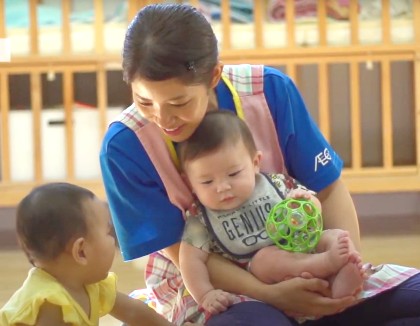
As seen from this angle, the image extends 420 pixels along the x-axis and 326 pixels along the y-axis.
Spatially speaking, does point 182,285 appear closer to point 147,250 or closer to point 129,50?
point 147,250

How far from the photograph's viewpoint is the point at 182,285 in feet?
4.62

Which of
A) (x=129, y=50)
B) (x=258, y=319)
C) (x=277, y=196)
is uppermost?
(x=129, y=50)

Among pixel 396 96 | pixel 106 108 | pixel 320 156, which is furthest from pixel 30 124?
pixel 320 156

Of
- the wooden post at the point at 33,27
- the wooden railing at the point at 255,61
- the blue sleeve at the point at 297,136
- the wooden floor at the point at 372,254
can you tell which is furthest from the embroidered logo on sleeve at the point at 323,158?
the wooden post at the point at 33,27

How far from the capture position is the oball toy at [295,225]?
1.25m

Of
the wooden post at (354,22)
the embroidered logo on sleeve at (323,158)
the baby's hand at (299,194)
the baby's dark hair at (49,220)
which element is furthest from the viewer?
the wooden post at (354,22)

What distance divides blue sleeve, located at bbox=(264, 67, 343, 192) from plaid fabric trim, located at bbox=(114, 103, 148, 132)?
21cm

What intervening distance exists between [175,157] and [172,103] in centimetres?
15

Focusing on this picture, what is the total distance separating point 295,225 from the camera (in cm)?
124

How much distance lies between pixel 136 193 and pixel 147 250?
94mm

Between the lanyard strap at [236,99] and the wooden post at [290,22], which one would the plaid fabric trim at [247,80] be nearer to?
the lanyard strap at [236,99]

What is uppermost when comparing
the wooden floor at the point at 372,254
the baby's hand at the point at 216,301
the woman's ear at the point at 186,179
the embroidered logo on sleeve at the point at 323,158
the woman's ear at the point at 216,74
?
the woman's ear at the point at 216,74

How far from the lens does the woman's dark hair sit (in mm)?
1193

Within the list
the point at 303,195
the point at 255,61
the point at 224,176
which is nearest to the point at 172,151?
the point at 224,176
